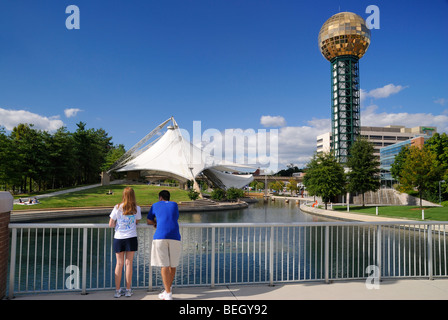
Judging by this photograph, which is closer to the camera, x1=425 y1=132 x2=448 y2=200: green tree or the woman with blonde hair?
the woman with blonde hair

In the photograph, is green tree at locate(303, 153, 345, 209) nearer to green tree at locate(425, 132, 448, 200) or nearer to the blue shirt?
green tree at locate(425, 132, 448, 200)

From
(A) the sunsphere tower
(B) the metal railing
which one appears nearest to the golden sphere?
(A) the sunsphere tower

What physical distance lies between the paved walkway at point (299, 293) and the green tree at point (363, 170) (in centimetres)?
3723

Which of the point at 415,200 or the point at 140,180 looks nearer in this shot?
the point at 415,200

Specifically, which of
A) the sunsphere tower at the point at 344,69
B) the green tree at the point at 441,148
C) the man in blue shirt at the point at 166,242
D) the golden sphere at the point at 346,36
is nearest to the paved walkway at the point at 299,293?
the man in blue shirt at the point at 166,242

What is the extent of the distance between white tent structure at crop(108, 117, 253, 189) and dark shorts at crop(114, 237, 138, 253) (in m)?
53.0

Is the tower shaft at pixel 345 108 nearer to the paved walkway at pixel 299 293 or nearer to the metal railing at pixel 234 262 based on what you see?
the metal railing at pixel 234 262

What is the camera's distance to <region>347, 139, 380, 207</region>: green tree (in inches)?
1594

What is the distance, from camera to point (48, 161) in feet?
142

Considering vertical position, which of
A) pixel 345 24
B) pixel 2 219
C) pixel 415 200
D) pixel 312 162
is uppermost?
pixel 345 24

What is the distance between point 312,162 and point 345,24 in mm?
61573
